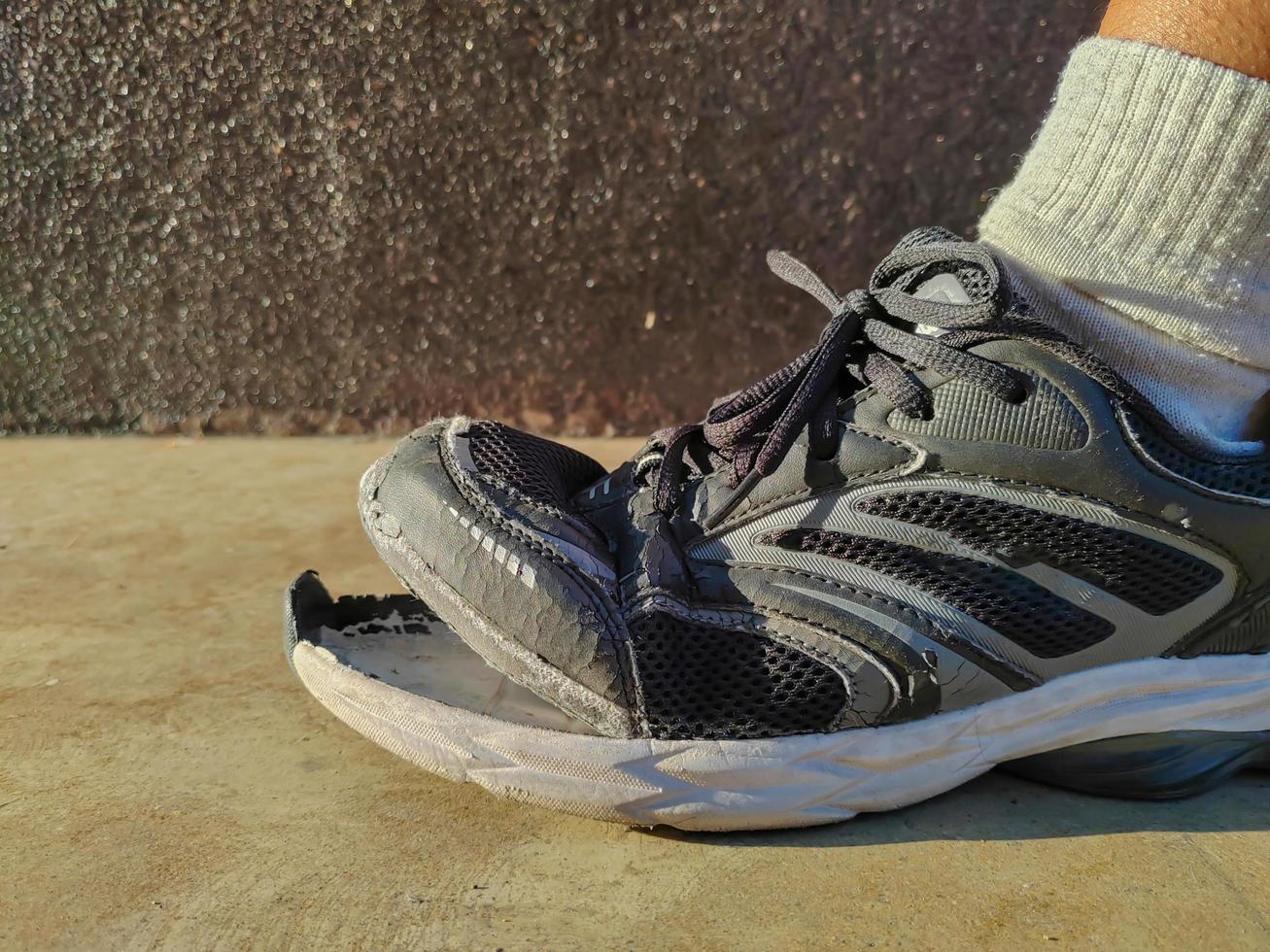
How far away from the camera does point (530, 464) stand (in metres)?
1.07

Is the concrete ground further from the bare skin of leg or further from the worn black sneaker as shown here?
the bare skin of leg

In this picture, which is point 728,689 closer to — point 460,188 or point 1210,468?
point 1210,468

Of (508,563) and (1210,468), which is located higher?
(1210,468)

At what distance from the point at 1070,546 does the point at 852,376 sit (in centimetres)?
24

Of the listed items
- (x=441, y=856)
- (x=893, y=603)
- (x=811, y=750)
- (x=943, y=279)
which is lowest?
(x=441, y=856)

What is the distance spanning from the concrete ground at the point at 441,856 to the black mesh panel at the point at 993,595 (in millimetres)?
155

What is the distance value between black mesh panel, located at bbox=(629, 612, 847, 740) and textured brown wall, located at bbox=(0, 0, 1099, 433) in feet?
4.41

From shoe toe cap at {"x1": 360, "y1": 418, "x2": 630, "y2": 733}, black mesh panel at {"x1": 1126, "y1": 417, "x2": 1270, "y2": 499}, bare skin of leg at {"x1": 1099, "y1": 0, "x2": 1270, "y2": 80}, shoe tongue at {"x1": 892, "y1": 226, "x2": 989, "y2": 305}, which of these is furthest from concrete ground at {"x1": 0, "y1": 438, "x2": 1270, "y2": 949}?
bare skin of leg at {"x1": 1099, "y1": 0, "x2": 1270, "y2": 80}

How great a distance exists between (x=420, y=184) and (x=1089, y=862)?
1.80m

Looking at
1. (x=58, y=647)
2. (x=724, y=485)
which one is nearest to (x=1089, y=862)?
(x=724, y=485)

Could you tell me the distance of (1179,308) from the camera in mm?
927

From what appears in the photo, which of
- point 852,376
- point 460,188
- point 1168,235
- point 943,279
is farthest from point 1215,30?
point 460,188

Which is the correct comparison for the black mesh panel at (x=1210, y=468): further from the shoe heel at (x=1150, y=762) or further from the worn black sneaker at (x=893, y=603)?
the shoe heel at (x=1150, y=762)

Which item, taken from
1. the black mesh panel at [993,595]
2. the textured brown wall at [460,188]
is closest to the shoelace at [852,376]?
the black mesh panel at [993,595]
